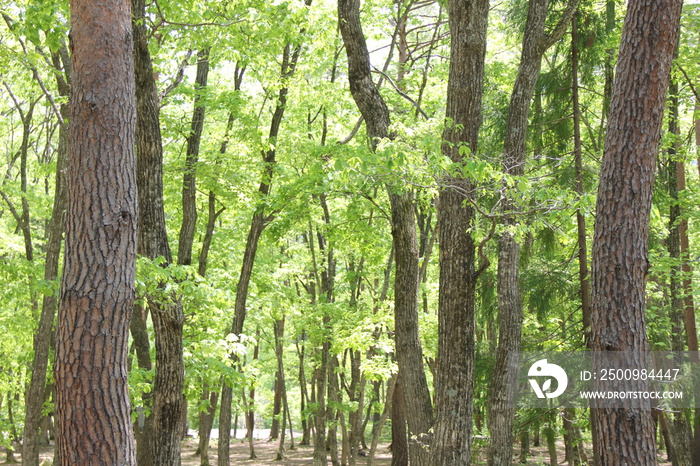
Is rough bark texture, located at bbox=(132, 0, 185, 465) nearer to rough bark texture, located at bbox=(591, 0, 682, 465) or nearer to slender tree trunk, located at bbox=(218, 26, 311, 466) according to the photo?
rough bark texture, located at bbox=(591, 0, 682, 465)

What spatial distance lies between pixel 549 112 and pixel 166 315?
7229 millimetres

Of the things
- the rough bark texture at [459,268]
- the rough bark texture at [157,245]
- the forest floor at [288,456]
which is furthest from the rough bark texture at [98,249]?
the forest floor at [288,456]

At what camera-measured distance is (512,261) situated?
831cm

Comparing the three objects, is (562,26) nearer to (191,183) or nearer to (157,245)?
(157,245)

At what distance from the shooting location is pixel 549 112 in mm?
10016

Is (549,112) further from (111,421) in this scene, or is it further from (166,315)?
(111,421)

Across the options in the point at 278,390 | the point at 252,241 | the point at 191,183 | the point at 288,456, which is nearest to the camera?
the point at 191,183

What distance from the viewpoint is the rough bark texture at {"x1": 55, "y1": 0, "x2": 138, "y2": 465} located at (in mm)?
3842

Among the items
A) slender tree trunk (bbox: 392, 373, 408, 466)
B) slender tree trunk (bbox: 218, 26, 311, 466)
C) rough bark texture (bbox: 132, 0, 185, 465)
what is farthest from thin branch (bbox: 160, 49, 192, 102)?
slender tree trunk (bbox: 392, 373, 408, 466)

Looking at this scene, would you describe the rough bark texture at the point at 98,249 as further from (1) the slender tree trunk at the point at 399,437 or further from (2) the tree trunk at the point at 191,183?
(1) the slender tree trunk at the point at 399,437

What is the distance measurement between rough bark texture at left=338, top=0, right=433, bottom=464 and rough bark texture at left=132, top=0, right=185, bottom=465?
2.42m

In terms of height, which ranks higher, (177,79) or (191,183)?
(177,79)

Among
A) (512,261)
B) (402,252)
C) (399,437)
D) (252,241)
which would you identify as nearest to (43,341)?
(252,241)

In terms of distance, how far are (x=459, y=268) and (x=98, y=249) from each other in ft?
11.6
